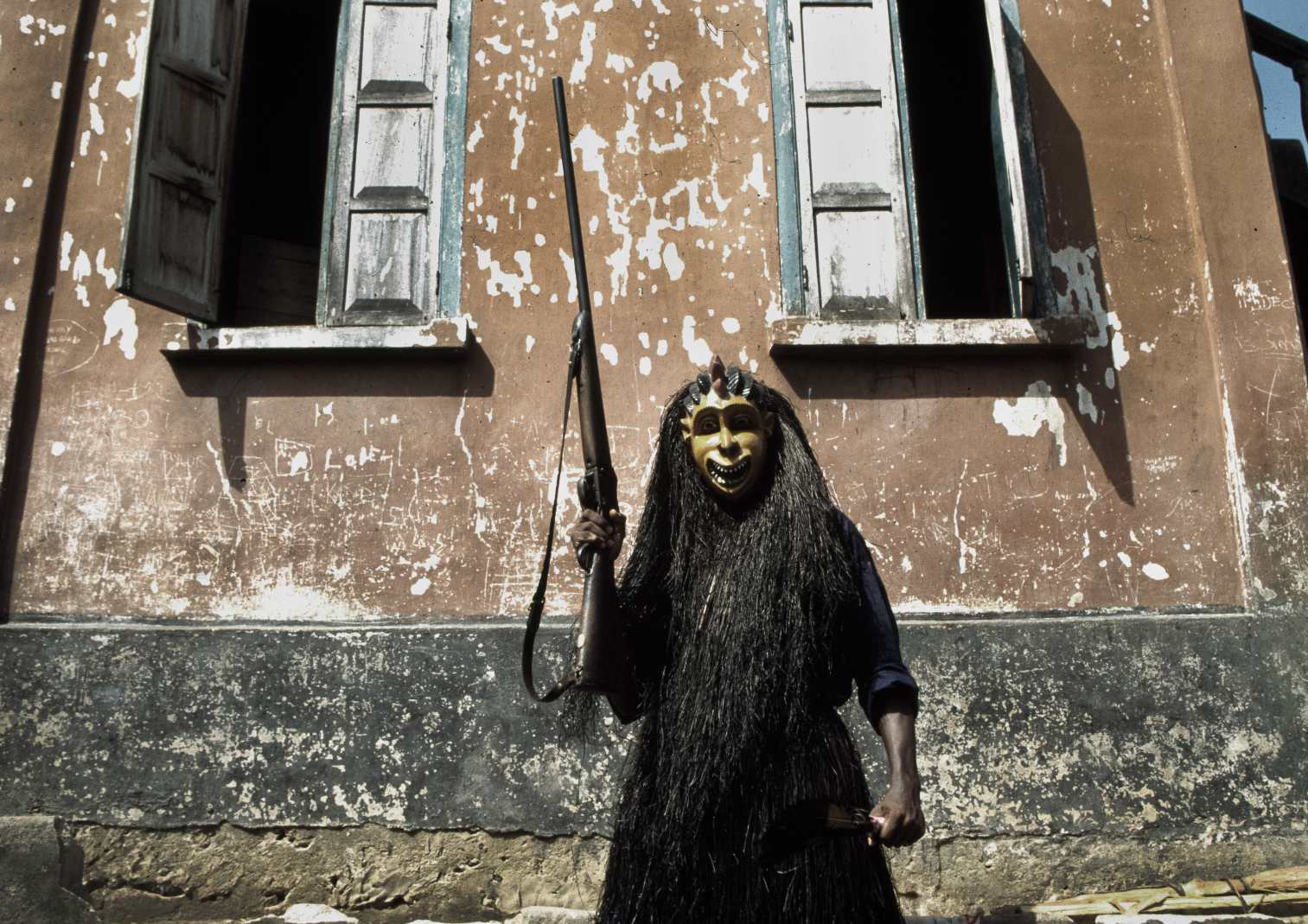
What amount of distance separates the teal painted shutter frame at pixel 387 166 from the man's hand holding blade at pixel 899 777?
10.2ft

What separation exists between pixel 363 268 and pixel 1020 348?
8.90ft

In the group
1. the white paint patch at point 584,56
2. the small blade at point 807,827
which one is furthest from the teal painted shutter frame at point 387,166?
the small blade at point 807,827

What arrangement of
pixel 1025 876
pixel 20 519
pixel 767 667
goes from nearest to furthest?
pixel 767 667 → pixel 1025 876 → pixel 20 519

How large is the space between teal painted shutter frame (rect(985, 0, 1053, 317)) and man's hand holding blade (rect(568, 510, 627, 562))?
2.70 metres

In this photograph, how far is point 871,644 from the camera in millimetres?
2840

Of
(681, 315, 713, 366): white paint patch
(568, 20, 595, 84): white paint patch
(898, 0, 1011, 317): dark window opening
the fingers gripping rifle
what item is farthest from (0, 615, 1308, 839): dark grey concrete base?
(898, 0, 1011, 317): dark window opening

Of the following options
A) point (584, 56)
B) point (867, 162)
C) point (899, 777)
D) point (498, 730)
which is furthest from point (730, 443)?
point (584, 56)

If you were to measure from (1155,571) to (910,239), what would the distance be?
5.47ft

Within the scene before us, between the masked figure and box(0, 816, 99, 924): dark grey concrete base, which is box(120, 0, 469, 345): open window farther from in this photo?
the masked figure

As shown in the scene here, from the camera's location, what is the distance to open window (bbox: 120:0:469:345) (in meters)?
5.11

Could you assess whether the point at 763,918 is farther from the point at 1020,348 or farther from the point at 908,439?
the point at 1020,348

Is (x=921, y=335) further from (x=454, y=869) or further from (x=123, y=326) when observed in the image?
(x=123, y=326)

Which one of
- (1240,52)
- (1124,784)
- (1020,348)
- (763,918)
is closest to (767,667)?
(763,918)

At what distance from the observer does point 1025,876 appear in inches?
181
